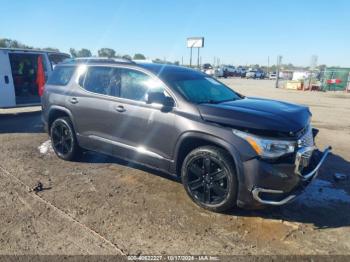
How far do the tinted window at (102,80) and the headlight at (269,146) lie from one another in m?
2.41

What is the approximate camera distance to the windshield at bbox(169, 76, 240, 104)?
16.0ft

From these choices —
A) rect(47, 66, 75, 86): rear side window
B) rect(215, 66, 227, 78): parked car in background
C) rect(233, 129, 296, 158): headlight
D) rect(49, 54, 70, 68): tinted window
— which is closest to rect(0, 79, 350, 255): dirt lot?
rect(233, 129, 296, 158): headlight

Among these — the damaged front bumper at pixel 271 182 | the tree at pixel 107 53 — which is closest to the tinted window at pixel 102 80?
the tree at pixel 107 53

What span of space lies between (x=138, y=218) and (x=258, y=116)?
1.84m

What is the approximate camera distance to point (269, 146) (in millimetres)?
3908

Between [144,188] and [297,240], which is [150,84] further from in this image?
[297,240]

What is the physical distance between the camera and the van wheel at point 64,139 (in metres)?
6.21

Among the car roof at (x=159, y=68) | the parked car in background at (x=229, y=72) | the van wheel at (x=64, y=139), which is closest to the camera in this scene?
the car roof at (x=159, y=68)

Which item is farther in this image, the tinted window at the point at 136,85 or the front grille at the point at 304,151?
the tinted window at the point at 136,85

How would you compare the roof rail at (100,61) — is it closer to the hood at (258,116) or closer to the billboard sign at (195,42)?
the hood at (258,116)

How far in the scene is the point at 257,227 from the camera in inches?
160

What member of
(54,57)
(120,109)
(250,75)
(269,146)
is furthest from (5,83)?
(250,75)

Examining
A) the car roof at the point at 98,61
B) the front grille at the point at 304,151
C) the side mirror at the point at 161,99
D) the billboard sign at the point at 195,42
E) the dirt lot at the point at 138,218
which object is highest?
the billboard sign at the point at 195,42

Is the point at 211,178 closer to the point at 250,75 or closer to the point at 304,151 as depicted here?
the point at 304,151
